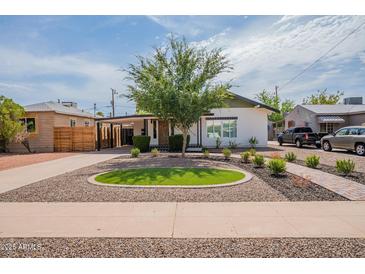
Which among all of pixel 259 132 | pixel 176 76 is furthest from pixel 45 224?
pixel 259 132

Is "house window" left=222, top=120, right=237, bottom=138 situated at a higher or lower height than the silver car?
higher

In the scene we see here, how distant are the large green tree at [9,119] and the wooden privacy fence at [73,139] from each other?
2.78 metres

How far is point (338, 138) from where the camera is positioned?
16.9 meters

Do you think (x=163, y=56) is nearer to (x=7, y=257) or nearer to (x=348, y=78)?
(x=7, y=257)

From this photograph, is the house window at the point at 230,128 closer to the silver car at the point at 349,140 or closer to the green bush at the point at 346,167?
the silver car at the point at 349,140

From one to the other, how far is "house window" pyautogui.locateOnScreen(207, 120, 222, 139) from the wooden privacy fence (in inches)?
406

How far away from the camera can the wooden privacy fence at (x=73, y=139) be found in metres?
21.0

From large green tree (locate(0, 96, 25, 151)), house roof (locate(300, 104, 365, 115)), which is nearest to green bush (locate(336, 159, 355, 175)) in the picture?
house roof (locate(300, 104, 365, 115))

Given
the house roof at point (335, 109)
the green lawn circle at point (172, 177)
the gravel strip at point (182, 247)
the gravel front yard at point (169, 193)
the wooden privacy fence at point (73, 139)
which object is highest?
the house roof at point (335, 109)

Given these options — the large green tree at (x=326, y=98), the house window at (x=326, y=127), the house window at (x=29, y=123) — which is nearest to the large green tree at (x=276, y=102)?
the large green tree at (x=326, y=98)

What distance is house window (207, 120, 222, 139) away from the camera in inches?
867

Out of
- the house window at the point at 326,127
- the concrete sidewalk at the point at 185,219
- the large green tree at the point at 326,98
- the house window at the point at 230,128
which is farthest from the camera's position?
the large green tree at the point at 326,98

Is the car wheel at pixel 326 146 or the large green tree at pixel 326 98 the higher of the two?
the large green tree at pixel 326 98

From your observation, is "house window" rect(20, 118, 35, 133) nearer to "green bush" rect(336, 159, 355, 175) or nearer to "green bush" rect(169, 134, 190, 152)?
"green bush" rect(169, 134, 190, 152)
